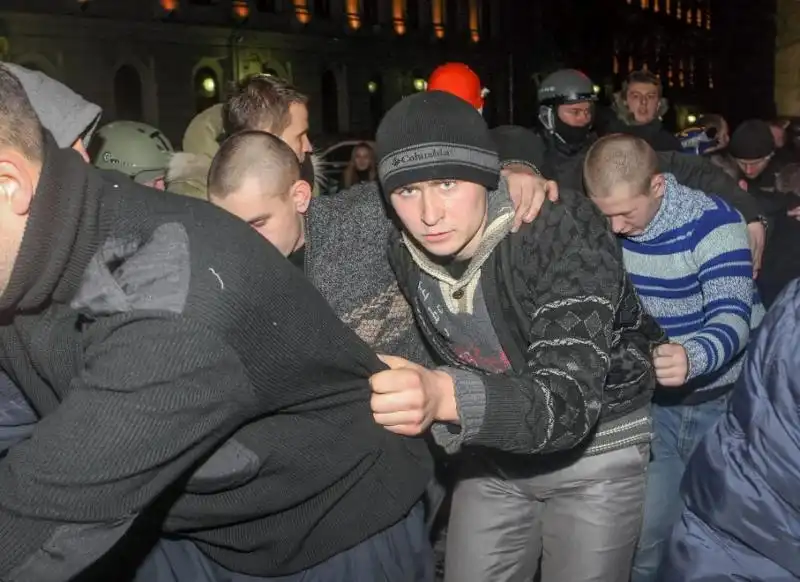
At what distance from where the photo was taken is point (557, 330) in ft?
7.89

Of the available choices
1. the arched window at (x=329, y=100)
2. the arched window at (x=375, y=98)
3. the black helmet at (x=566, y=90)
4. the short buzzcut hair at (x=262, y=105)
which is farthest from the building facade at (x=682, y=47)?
the short buzzcut hair at (x=262, y=105)

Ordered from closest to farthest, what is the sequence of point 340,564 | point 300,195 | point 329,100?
point 340,564 → point 300,195 → point 329,100

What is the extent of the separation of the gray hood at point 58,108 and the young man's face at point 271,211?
51 cm

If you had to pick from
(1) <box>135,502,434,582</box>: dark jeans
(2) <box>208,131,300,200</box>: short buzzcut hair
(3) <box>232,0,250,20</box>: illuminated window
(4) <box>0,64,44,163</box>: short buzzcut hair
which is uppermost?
(3) <box>232,0,250,20</box>: illuminated window

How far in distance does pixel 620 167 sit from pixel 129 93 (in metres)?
28.4

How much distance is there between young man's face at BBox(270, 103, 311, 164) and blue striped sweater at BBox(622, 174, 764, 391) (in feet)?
4.50

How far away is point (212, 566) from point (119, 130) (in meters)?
4.19

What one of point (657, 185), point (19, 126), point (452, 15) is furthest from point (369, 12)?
point (19, 126)

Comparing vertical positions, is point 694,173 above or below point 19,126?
below

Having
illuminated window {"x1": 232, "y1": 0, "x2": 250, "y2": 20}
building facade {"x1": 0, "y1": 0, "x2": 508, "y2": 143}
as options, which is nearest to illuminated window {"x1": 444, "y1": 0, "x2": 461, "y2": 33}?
building facade {"x1": 0, "y1": 0, "x2": 508, "y2": 143}

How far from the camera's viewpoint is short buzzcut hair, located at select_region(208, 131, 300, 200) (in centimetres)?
332

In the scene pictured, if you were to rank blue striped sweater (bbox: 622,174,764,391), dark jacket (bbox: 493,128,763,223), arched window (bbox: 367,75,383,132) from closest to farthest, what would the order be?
blue striped sweater (bbox: 622,174,764,391) < dark jacket (bbox: 493,128,763,223) < arched window (bbox: 367,75,383,132)

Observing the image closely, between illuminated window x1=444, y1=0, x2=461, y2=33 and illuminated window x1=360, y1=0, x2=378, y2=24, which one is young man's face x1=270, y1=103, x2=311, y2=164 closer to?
illuminated window x1=360, y1=0, x2=378, y2=24

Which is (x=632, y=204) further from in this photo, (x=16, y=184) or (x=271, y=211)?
(x=16, y=184)
